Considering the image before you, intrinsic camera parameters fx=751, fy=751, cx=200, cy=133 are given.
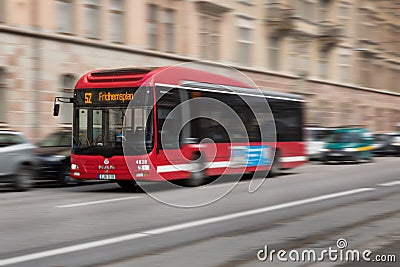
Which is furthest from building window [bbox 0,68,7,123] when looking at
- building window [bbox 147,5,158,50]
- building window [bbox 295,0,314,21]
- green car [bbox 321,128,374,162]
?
building window [bbox 295,0,314,21]

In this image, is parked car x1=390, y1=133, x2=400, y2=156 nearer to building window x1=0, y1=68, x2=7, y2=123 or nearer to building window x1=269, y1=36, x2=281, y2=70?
building window x1=269, y1=36, x2=281, y2=70

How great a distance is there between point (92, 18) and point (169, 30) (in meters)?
5.36

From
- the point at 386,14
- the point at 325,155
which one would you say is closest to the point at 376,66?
the point at 386,14

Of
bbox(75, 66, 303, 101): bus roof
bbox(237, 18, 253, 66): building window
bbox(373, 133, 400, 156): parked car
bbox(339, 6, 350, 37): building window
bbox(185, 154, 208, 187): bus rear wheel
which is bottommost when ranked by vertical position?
bbox(373, 133, 400, 156): parked car

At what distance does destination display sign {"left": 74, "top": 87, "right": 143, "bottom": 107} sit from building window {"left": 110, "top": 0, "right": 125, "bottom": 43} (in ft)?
46.2

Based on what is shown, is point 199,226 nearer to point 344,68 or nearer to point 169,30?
point 169,30

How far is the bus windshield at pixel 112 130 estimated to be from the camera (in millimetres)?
16500

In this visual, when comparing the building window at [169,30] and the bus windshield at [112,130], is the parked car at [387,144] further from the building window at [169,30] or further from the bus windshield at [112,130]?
the bus windshield at [112,130]

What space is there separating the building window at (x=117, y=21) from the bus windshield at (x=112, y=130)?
14440 mm

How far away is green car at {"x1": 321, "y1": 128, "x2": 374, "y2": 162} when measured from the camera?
3247 centimetres

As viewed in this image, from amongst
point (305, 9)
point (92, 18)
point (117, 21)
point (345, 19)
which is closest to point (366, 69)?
point (345, 19)

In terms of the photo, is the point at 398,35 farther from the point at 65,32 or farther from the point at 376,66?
the point at 65,32

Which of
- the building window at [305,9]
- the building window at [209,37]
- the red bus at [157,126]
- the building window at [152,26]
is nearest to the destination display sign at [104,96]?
the red bus at [157,126]

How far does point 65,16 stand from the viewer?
29.1 m
